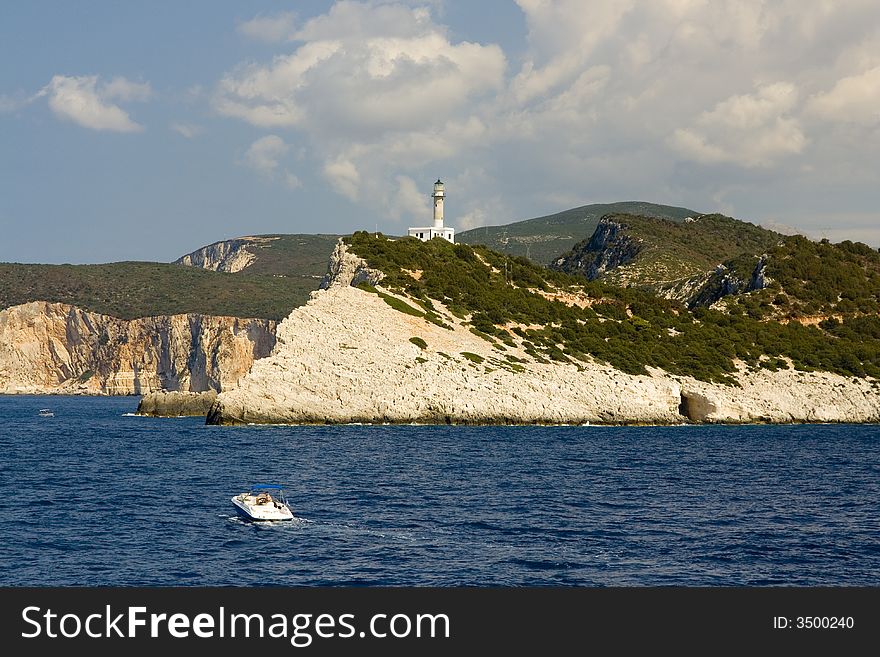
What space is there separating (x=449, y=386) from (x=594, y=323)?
97.4 ft

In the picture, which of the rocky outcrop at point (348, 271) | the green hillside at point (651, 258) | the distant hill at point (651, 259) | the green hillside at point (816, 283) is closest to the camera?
the rocky outcrop at point (348, 271)

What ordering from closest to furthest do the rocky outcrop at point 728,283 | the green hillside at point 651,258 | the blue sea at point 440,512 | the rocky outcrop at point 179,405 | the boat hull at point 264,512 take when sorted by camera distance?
the blue sea at point 440,512, the boat hull at point 264,512, the rocky outcrop at point 179,405, the rocky outcrop at point 728,283, the green hillside at point 651,258

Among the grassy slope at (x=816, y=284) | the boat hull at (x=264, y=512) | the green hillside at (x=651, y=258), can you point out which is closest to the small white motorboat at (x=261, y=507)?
the boat hull at (x=264, y=512)

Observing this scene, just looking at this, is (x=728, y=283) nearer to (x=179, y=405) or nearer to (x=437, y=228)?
(x=437, y=228)

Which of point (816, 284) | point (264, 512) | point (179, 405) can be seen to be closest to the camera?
point (264, 512)

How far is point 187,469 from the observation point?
56500mm

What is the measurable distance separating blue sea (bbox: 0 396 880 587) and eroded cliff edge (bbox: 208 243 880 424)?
27.3 feet

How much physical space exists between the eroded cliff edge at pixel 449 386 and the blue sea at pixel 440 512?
8.34 meters

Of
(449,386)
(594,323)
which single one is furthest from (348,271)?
(449,386)

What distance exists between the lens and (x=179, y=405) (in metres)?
109

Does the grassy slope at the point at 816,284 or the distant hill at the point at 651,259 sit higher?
the distant hill at the point at 651,259

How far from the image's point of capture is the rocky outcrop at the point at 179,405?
355 feet

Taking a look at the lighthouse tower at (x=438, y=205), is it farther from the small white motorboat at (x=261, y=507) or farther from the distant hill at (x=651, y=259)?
the small white motorboat at (x=261, y=507)

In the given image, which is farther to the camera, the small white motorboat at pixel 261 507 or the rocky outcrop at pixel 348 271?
the rocky outcrop at pixel 348 271
